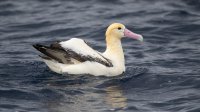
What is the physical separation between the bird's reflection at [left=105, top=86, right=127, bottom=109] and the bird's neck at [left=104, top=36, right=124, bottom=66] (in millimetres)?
1123

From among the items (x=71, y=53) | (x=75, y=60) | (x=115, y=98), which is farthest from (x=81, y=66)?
(x=115, y=98)

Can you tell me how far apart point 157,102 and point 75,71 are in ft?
7.40

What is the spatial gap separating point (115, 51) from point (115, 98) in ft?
7.23

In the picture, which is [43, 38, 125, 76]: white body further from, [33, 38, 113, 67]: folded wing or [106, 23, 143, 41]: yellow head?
Answer: [106, 23, 143, 41]: yellow head

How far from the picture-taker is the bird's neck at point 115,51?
48.8 feet

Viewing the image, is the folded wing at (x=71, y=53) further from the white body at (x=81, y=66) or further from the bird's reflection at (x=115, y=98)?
the bird's reflection at (x=115, y=98)

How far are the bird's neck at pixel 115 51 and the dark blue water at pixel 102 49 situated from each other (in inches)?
17.5

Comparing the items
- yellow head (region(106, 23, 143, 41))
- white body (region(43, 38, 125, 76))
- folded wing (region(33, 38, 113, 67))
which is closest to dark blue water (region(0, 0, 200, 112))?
white body (region(43, 38, 125, 76))

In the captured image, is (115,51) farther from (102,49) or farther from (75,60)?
(102,49)

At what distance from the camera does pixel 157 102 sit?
12.8 m

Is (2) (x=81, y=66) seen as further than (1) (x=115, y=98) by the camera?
Yes

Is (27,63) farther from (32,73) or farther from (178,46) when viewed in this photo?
(178,46)

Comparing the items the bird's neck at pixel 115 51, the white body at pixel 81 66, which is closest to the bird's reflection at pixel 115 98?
the white body at pixel 81 66

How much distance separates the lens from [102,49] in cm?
1762
